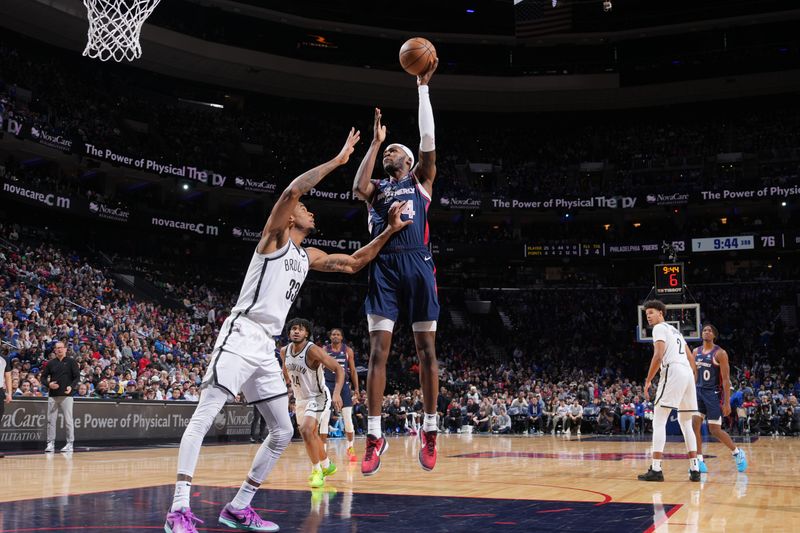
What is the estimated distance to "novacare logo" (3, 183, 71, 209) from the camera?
24844 mm

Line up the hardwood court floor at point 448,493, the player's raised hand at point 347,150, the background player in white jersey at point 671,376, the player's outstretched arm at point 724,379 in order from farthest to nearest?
the player's outstretched arm at point 724,379 < the background player in white jersey at point 671,376 < the player's raised hand at point 347,150 < the hardwood court floor at point 448,493

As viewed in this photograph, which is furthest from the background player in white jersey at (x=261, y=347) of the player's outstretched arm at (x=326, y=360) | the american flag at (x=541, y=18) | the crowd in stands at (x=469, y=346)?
the american flag at (x=541, y=18)

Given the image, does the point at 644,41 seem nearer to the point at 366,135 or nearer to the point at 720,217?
the point at 720,217

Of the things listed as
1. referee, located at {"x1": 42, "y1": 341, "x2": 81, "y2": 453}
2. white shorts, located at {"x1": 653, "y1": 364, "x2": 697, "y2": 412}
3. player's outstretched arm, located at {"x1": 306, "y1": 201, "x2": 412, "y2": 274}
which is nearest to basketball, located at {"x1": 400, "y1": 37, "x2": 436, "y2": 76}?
player's outstretched arm, located at {"x1": 306, "y1": 201, "x2": 412, "y2": 274}

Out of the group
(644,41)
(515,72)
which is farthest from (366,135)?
(644,41)

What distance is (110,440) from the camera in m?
16.1

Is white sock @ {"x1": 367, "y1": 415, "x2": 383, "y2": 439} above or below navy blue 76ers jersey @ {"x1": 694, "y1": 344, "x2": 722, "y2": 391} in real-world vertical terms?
below

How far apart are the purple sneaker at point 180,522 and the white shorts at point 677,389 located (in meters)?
6.45

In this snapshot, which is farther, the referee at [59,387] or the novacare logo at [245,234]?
the novacare logo at [245,234]

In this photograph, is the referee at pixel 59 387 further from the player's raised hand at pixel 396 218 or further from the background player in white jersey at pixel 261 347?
the player's raised hand at pixel 396 218

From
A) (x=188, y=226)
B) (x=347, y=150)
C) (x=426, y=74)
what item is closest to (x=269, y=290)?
(x=347, y=150)

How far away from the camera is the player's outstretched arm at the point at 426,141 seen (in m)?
6.56

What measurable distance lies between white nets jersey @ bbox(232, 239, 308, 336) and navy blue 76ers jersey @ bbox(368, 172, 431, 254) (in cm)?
93

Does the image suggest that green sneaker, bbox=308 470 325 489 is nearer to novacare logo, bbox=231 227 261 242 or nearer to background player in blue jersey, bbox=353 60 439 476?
background player in blue jersey, bbox=353 60 439 476
